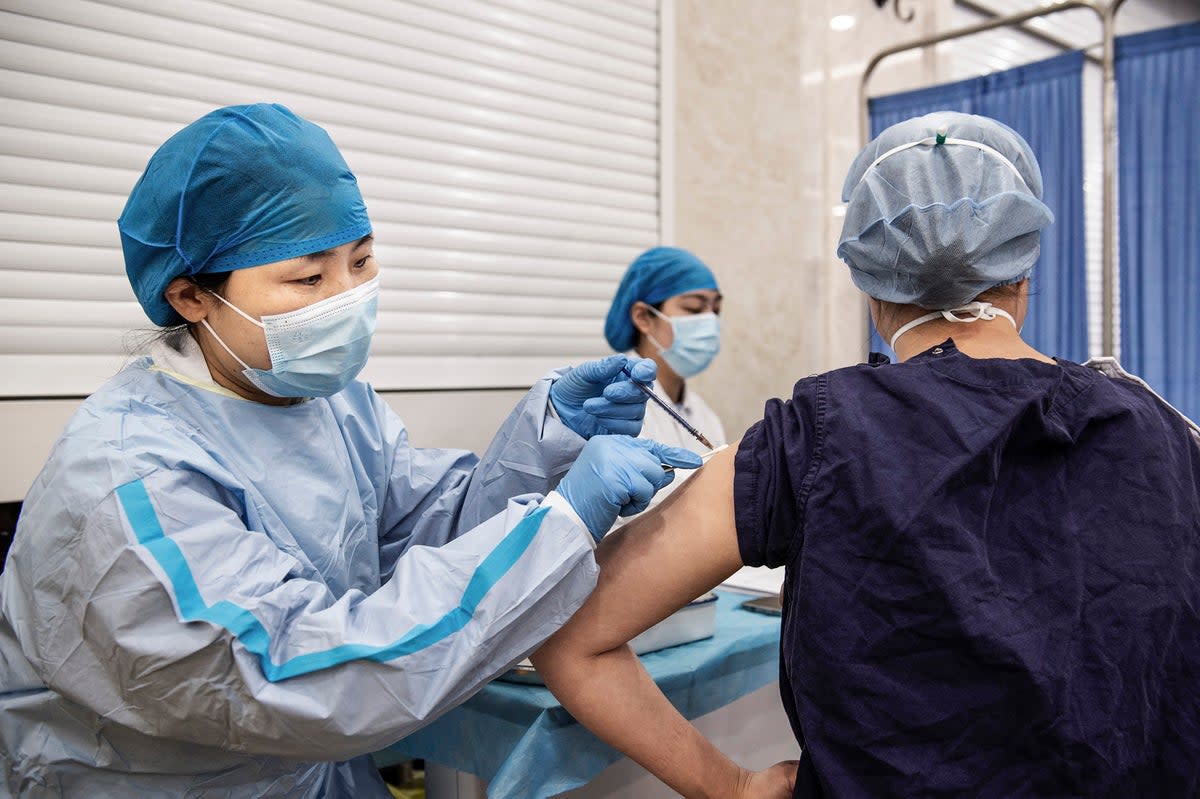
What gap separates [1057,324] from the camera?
3012 millimetres

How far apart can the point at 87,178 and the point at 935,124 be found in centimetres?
180

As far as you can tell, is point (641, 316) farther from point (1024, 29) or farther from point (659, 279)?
point (1024, 29)

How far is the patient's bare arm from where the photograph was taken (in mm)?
1088

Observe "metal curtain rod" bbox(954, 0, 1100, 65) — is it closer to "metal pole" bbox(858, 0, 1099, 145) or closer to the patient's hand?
"metal pole" bbox(858, 0, 1099, 145)

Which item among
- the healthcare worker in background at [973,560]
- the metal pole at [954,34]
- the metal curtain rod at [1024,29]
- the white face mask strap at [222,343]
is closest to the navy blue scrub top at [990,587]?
the healthcare worker in background at [973,560]

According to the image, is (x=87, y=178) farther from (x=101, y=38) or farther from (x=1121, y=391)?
(x=1121, y=391)

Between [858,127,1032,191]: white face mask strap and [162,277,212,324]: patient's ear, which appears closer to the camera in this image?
[858,127,1032,191]: white face mask strap

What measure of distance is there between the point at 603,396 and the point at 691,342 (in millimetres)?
1463

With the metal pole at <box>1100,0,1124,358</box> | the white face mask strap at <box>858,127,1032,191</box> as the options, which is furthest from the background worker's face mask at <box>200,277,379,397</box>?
the metal pole at <box>1100,0,1124,358</box>

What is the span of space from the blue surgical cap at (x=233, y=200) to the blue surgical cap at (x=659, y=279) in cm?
161

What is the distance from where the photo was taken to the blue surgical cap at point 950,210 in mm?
1079

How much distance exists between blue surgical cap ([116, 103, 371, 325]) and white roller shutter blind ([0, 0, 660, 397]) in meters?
0.80

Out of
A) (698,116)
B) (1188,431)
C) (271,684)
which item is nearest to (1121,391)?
(1188,431)

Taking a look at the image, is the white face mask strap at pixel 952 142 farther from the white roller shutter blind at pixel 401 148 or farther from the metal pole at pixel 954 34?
the metal pole at pixel 954 34
